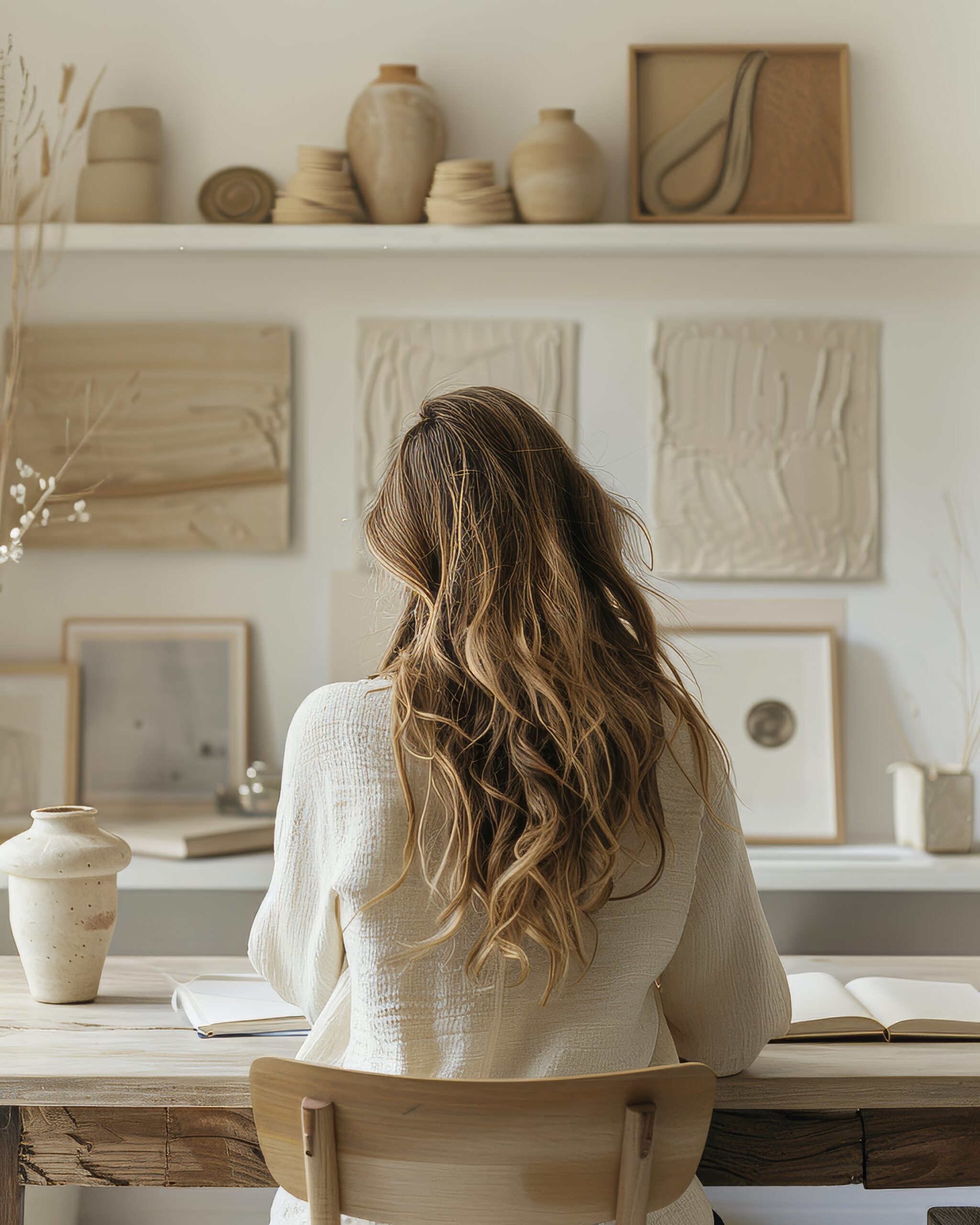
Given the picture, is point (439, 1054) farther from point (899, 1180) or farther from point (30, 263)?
point (30, 263)

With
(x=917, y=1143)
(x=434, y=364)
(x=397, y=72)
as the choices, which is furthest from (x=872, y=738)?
(x=397, y=72)

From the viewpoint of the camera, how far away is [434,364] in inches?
109

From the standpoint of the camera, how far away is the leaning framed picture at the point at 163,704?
109 inches

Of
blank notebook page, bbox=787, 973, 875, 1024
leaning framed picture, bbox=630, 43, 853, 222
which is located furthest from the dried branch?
blank notebook page, bbox=787, 973, 875, 1024

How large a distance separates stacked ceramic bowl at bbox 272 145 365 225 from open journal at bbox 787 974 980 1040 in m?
1.91

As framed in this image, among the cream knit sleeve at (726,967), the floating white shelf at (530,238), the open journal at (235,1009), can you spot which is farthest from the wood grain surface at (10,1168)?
the floating white shelf at (530,238)

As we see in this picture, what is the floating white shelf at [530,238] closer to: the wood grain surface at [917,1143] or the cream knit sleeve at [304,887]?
the cream knit sleeve at [304,887]

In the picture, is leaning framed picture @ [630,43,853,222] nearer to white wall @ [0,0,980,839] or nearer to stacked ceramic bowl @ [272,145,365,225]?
white wall @ [0,0,980,839]

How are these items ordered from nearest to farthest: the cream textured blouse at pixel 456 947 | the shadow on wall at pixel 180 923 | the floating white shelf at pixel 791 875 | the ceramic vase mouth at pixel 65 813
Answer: the cream textured blouse at pixel 456 947 < the ceramic vase mouth at pixel 65 813 < the floating white shelf at pixel 791 875 < the shadow on wall at pixel 180 923

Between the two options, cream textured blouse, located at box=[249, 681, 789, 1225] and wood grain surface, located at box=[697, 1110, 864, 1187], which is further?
wood grain surface, located at box=[697, 1110, 864, 1187]

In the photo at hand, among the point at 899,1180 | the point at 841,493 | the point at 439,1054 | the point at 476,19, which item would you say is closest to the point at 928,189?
the point at 841,493

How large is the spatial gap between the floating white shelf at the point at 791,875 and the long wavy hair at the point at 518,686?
1.49 m

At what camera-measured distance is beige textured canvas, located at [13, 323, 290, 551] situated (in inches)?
109

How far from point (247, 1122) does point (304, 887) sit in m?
0.29
